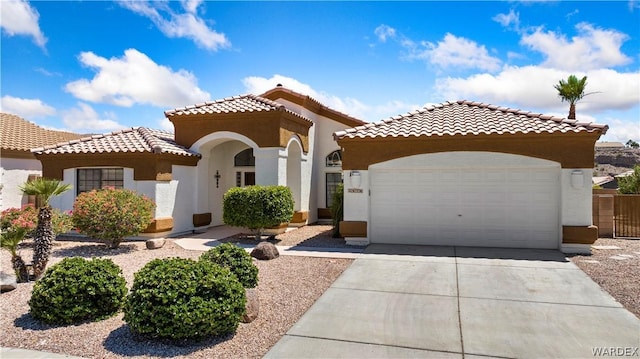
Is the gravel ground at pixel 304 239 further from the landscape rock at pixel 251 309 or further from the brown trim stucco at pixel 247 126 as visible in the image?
the landscape rock at pixel 251 309

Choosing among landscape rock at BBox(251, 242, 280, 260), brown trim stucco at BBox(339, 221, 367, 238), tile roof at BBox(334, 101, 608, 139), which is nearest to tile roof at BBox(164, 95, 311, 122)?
tile roof at BBox(334, 101, 608, 139)

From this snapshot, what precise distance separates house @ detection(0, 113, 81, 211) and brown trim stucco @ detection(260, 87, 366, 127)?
1133 centimetres

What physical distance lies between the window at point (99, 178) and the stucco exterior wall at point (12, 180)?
5291 millimetres

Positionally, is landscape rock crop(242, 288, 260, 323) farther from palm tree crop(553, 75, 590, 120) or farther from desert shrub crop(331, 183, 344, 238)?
palm tree crop(553, 75, 590, 120)

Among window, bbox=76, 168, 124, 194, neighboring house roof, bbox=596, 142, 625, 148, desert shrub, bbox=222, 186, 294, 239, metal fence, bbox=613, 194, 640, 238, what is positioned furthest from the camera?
neighboring house roof, bbox=596, 142, 625, 148

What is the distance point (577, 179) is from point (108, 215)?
13.4m

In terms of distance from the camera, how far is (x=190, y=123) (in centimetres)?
1661

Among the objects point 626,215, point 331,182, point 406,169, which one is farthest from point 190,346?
point 626,215

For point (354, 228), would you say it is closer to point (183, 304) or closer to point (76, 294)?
point (183, 304)

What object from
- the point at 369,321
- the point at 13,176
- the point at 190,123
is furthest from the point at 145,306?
the point at 13,176

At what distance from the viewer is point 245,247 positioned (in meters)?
12.8

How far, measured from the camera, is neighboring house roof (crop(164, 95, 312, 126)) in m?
15.7

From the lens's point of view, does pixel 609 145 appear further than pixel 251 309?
Yes

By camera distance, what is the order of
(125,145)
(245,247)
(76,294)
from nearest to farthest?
(76,294) → (245,247) → (125,145)
